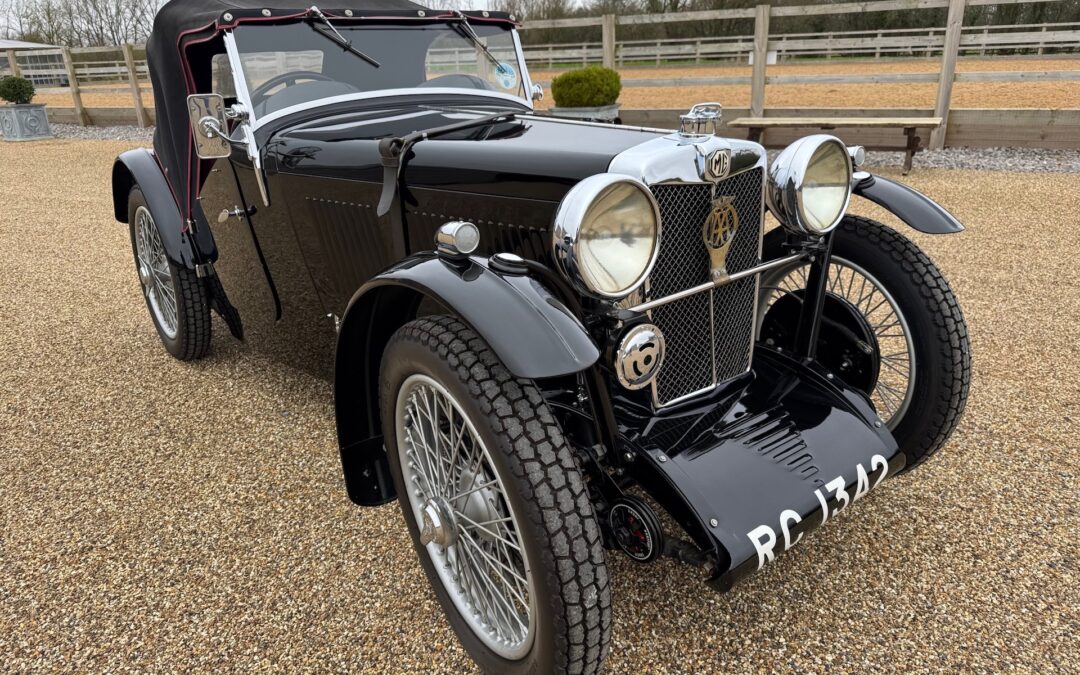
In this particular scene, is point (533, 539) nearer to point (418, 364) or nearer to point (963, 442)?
point (418, 364)

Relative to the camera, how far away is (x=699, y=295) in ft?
6.80

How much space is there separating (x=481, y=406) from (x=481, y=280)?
31cm

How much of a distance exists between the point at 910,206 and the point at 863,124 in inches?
254

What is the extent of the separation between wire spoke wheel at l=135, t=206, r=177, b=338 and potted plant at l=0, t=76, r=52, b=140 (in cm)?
1319

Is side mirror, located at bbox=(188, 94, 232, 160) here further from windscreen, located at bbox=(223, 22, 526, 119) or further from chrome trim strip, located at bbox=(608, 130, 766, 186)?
chrome trim strip, located at bbox=(608, 130, 766, 186)

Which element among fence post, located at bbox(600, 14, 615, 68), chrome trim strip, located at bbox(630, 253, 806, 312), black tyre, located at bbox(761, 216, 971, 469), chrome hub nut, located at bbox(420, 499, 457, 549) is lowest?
chrome hub nut, located at bbox(420, 499, 457, 549)

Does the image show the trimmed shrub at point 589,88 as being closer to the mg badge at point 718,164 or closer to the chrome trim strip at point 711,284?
the chrome trim strip at point 711,284

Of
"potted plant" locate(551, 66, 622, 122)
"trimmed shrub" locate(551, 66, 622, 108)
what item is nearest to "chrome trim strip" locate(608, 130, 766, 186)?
"potted plant" locate(551, 66, 622, 122)

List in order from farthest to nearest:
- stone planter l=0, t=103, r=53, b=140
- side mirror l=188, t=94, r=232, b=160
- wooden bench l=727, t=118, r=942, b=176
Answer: stone planter l=0, t=103, r=53, b=140, wooden bench l=727, t=118, r=942, b=176, side mirror l=188, t=94, r=232, b=160

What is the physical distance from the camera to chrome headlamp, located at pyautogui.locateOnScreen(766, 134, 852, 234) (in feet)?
6.79

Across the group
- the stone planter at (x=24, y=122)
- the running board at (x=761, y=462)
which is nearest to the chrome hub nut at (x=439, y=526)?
the running board at (x=761, y=462)

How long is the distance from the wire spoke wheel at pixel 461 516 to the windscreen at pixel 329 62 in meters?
1.57

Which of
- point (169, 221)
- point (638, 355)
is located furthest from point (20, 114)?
point (638, 355)

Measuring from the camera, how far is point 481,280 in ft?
5.48
